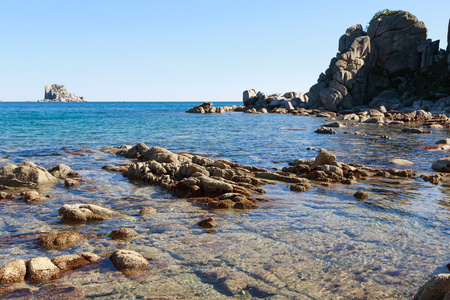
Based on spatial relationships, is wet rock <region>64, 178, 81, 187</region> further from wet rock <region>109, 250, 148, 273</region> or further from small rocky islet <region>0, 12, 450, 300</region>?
wet rock <region>109, 250, 148, 273</region>

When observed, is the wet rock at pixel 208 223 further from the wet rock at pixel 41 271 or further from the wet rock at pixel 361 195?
the wet rock at pixel 361 195

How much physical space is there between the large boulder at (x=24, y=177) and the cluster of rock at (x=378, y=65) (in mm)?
68018

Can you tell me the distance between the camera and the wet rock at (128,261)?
22.8 feet

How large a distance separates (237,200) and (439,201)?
6.92 metres

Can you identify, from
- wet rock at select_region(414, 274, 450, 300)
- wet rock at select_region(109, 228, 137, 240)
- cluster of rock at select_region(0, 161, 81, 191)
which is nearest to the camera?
wet rock at select_region(414, 274, 450, 300)

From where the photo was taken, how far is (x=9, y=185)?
14.0 meters

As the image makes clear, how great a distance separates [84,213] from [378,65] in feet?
277

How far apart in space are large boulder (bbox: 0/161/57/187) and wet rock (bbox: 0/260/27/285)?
8.55 metres

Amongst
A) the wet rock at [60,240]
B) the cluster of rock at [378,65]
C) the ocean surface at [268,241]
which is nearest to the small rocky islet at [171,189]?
the wet rock at [60,240]

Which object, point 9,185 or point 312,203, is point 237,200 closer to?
point 312,203

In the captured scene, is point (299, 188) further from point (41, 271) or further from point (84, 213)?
point (41, 271)

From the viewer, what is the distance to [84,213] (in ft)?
32.9

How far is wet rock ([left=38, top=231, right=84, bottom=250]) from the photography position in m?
8.10

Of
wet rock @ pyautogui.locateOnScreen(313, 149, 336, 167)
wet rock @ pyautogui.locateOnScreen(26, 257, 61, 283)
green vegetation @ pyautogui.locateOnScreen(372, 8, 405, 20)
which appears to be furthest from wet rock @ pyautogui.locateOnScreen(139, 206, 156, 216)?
green vegetation @ pyautogui.locateOnScreen(372, 8, 405, 20)
